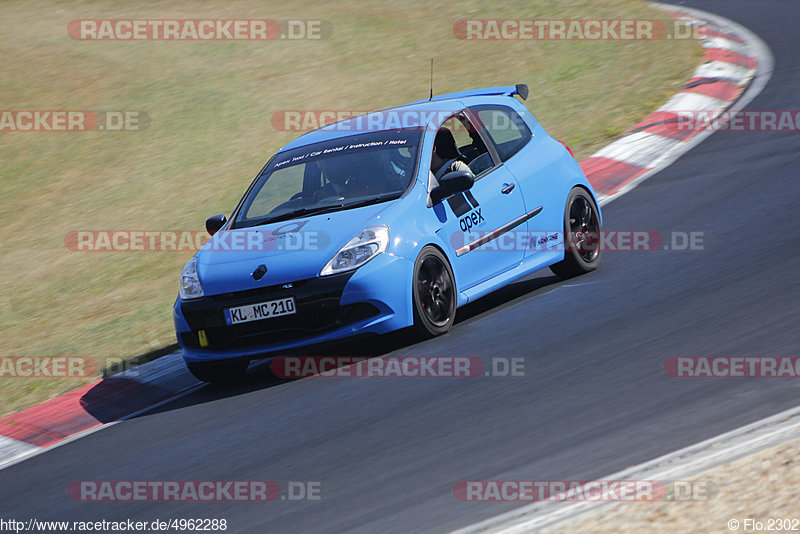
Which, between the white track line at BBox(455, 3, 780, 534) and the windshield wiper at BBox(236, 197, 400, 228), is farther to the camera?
the windshield wiper at BBox(236, 197, 400, 228)

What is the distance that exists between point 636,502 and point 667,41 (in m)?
14.6

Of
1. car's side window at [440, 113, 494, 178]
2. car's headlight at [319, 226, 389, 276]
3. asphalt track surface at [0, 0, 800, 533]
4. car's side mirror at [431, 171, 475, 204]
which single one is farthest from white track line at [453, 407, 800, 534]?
car's side window at [440, 113, 494, 178]

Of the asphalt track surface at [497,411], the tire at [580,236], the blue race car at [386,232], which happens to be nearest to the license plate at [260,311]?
the blue race car at [386,232]

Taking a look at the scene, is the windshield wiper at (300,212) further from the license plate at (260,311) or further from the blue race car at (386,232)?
the license plate at (260,311)

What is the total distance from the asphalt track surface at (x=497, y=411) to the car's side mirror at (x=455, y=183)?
3.26 ft

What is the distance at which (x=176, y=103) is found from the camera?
59.8 ft

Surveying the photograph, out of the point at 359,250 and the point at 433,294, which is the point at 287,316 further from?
the point at 433,294

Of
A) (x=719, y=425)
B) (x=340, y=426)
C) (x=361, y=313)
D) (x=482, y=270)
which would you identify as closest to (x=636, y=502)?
(x=719, y=425)

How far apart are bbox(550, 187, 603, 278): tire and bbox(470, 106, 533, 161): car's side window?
0.61 metres

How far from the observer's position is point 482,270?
7832mm

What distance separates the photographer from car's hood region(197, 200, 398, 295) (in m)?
7.00

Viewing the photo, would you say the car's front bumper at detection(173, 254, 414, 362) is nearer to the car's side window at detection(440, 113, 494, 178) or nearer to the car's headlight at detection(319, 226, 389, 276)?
the car's headlight at detection(319, 226, 389, 276)

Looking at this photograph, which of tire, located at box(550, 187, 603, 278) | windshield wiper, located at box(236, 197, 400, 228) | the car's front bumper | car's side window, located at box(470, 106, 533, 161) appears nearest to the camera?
the car's front bumper

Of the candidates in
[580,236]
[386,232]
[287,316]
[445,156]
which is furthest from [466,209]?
[287,316]
